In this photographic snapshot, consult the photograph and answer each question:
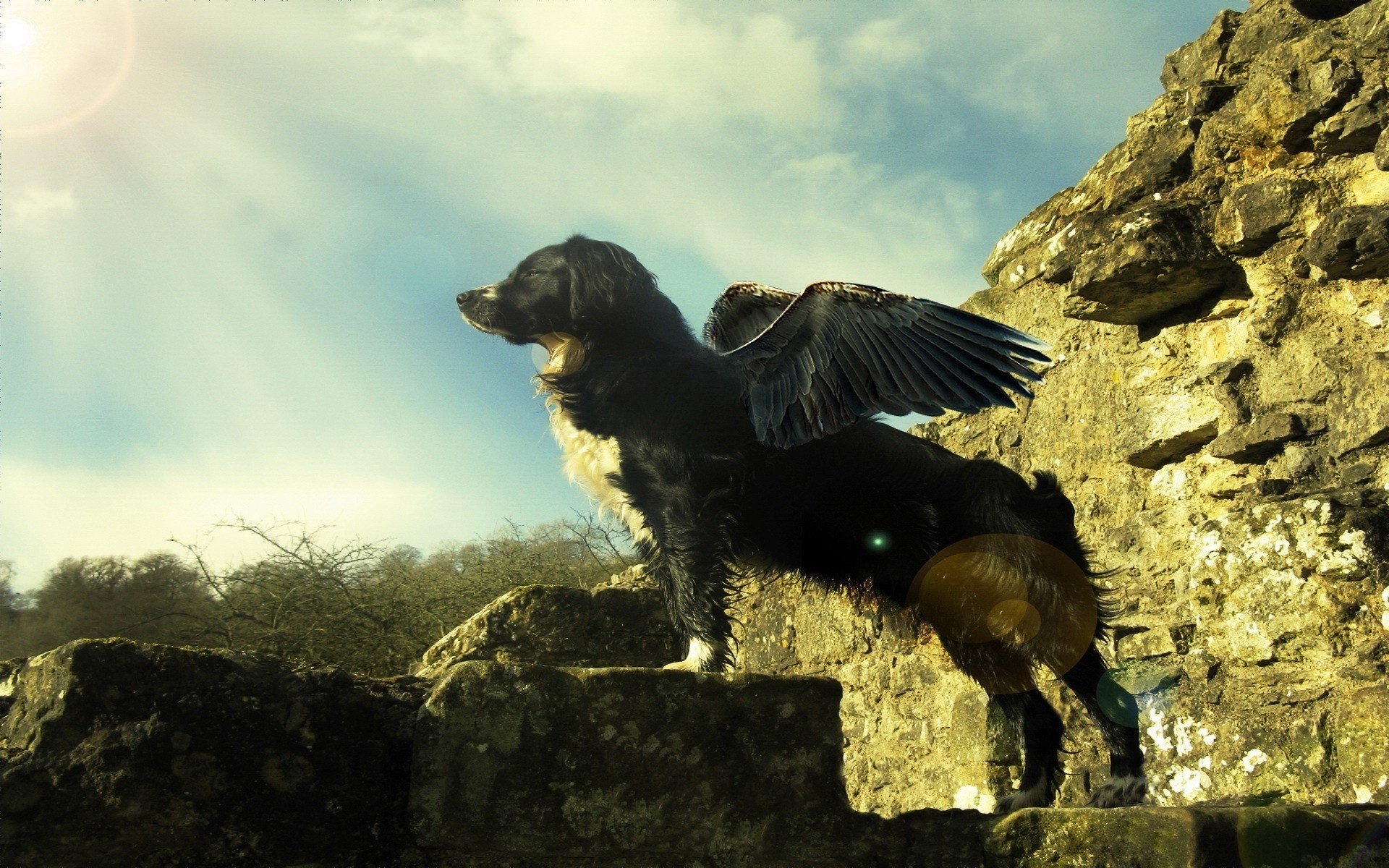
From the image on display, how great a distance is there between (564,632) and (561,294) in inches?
58.2

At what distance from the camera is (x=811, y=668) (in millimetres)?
4383

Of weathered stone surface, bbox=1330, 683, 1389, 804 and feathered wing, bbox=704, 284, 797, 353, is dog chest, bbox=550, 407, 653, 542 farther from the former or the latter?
weathered stone surface, bbox=1330, 683, 1389, 804

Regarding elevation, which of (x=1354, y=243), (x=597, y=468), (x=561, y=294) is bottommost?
(x=597, y=468)

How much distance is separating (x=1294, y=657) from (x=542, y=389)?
245 centimetres

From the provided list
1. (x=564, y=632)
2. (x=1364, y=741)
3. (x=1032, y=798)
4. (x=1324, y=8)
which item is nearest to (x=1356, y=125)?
(x=1324, y=8)

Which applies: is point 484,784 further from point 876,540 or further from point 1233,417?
point 1233,417

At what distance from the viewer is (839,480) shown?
317cm

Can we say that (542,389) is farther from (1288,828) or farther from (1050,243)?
(1288,828)

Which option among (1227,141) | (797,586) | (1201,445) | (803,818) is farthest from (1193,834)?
(797,586)

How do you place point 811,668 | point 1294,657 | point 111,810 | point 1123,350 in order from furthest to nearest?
point 811,668 → point 1123,350 → point 1294,657 → point 111,810

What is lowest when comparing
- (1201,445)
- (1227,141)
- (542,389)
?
(1201,445)

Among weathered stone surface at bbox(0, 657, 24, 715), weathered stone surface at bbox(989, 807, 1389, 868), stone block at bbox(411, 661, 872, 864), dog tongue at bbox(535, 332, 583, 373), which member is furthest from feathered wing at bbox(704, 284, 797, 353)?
weathered stone surface at bbox(0, 657, 24, 715)

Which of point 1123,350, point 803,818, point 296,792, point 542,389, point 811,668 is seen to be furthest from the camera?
point 811,668

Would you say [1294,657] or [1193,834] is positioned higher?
[1294,657]
